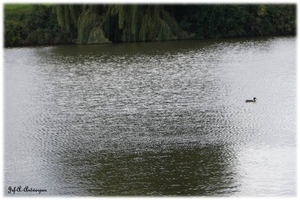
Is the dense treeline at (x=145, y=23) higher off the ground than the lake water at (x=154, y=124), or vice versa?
the dense treeline at (x=145, y=23)

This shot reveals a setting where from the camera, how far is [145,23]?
36812 mm

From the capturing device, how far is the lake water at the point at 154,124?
46.1ft

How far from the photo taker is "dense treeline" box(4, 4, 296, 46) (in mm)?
37156

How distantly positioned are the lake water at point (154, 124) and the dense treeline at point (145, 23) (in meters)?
4.88

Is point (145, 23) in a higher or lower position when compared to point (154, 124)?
higher

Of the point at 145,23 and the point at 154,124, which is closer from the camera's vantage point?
the point at 154,124

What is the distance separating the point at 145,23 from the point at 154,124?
18835 millimetres

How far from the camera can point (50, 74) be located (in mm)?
28672

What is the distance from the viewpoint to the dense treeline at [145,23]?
37.2 meters

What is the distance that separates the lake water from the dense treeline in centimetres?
488

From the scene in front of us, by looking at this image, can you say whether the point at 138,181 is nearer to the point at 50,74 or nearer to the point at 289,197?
the point at 289,197

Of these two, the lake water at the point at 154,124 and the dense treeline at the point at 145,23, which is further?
the dense treeline at the point at 145,23

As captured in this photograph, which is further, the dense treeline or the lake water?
the dense treeline

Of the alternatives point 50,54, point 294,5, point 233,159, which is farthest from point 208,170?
point 294,5
